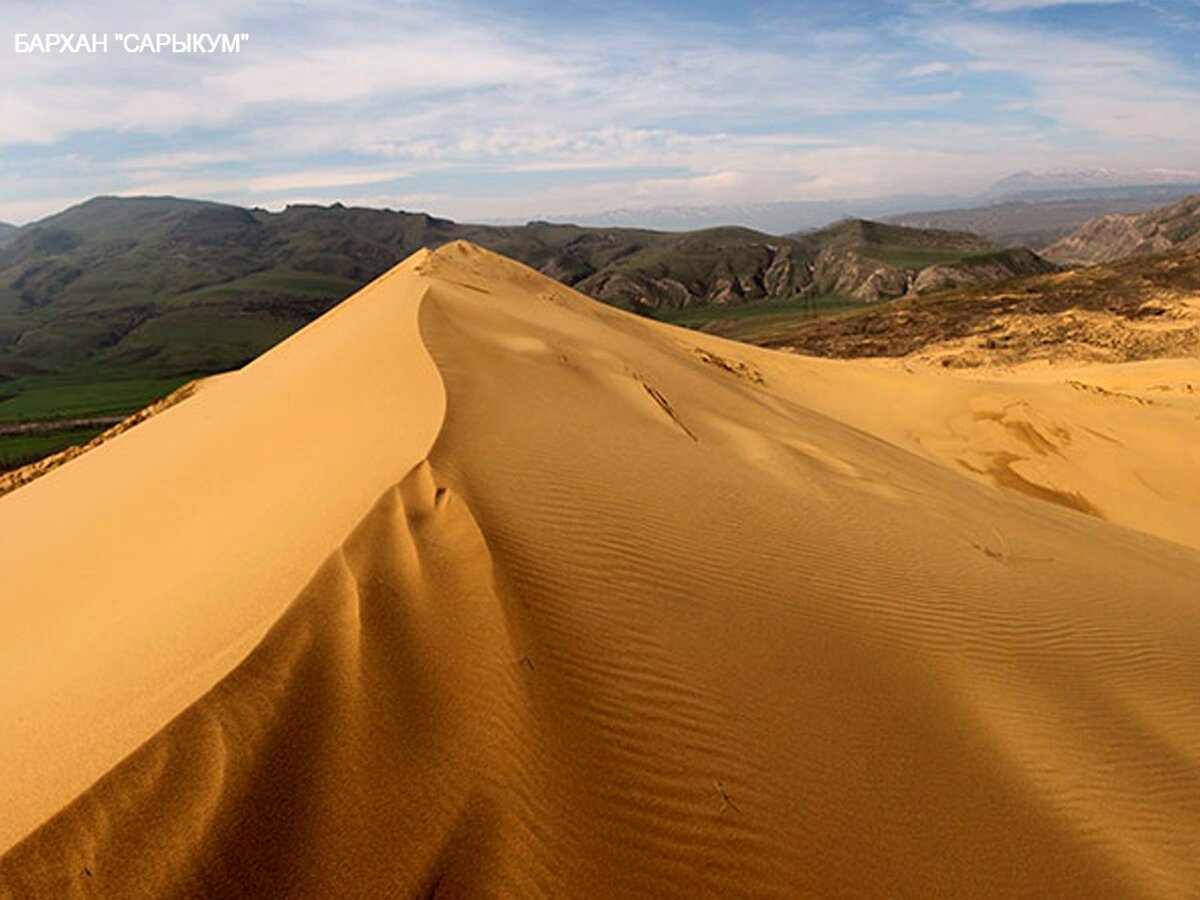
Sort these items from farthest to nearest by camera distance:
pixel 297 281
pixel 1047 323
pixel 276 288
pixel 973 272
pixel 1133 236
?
pixel 1133 236
pixel 297 281
pixel 276 288
pixel 973 272
pixel 1047 323

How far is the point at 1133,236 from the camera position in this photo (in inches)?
6442

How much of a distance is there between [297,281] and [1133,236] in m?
186

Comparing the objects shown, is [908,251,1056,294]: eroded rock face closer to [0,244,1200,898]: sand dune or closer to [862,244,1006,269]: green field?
[862,244,1006,269]: green field

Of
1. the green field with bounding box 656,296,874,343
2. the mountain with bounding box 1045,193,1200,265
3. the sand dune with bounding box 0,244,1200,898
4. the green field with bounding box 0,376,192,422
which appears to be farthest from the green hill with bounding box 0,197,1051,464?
the sand dune with bounding box 0,244,1200,898

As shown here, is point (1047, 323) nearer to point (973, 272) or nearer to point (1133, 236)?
point (973, 272)

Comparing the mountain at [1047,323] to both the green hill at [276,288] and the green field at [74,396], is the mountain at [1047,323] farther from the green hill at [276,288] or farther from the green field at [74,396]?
the green field at [74,396]

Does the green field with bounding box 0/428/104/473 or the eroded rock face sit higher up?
the eroded rock face

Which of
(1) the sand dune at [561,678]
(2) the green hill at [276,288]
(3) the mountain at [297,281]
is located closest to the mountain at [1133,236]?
(3) the mountain at [297,281]

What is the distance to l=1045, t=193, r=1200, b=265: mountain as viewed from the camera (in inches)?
5763

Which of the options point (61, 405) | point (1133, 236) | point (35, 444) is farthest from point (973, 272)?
point (61, 405)

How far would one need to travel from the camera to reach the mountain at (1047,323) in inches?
1117

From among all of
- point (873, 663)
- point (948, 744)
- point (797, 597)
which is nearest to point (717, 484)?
point (797, 597)

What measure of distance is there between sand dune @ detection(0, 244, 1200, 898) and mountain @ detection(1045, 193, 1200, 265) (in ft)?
556

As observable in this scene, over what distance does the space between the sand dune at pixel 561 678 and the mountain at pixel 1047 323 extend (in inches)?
956
